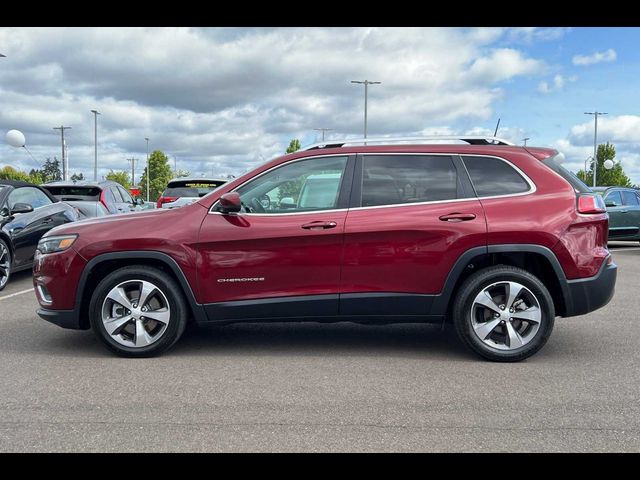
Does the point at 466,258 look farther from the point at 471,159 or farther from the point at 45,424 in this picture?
the point at 45,424

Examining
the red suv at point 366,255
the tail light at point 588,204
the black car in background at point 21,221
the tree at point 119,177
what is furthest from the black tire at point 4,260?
the tree at point 119,177

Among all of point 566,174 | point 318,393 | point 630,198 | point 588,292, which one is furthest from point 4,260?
point 630,198

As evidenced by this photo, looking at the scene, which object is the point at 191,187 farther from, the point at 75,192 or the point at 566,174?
the point at 566,174

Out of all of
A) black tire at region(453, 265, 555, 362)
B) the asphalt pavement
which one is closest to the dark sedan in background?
the asphalt pavement

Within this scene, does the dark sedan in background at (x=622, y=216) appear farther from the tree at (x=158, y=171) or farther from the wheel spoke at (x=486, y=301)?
the tree at (x=158, y=171)

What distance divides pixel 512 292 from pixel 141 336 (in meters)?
3.00

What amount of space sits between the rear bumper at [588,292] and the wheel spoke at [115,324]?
140 inches

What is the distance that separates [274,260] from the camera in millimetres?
4730

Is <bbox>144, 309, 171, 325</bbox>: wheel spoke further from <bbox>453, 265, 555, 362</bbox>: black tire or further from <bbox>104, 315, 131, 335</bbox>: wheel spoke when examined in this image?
<bbox>453, 265, 555, 362</bbox>: black tire

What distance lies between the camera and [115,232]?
191 inches

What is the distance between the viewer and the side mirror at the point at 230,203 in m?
4.71

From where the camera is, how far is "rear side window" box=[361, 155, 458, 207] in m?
4.83

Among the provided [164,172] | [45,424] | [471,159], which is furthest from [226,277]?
[164,172]
